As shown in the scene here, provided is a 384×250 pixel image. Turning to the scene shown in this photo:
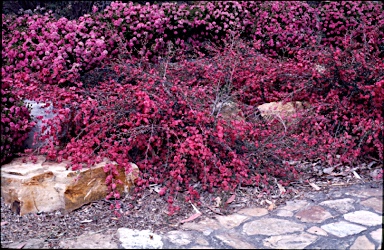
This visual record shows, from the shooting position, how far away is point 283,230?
9.57 ft

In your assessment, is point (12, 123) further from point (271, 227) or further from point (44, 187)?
point (271, 227)

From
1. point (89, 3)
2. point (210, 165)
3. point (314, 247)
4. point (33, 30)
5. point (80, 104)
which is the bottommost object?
point (314, 247)

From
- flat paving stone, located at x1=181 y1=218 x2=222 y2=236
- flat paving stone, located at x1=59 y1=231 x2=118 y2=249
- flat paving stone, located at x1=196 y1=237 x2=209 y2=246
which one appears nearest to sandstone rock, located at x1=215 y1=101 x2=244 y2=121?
flat paving stone, located at x1=181 y1=218 x2=222 y2=236

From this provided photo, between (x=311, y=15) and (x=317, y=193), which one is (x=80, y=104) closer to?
(x=317, y=193)

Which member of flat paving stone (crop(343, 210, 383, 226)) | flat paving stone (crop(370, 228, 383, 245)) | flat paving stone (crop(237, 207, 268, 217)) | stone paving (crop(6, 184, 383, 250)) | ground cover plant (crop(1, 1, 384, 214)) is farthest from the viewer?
ground cover plant (crop(1, 1, 384, 214))

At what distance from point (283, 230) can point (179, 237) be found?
743 millimetres

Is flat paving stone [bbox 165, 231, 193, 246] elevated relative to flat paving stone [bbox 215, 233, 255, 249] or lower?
elevated

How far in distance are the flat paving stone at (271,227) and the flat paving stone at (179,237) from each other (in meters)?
0.42

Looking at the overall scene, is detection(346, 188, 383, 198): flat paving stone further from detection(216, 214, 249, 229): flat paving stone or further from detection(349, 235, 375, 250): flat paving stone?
detection(216, 214, 249, 229): flat paving stone

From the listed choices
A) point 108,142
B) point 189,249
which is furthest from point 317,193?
point 108,142

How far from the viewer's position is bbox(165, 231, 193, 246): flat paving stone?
2.66 metres

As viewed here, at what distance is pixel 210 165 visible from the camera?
3.46m

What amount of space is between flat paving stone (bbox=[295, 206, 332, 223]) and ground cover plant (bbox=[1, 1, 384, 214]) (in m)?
0.41

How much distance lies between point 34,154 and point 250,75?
2.38 metres
